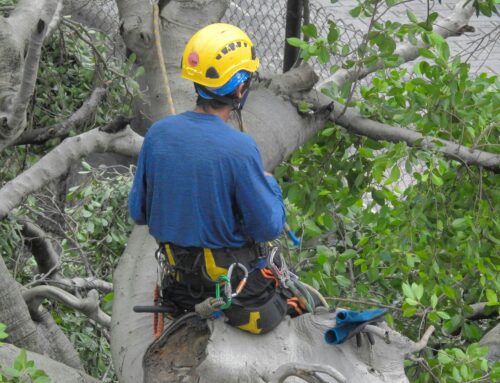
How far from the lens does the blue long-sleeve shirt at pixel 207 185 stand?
342 centimetres

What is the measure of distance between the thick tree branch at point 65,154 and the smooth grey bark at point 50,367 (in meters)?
0.57

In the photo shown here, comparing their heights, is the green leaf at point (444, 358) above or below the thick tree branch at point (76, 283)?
above

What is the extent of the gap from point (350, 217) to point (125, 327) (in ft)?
8.66

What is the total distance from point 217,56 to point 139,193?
23.6 inches

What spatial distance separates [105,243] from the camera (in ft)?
18.7

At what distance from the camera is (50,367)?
13.2 feet

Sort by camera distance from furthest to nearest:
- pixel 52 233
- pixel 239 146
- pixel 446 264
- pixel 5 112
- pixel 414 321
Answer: pixel 52 233, pixel 414 321, pixel 446 264, pixel 5 112, pixel 239 146

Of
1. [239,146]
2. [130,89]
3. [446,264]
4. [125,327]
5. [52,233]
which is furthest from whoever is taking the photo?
[52,233]

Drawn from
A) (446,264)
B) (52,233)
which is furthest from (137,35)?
(52,233)

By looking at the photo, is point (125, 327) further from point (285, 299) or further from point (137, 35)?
point (137, 35)

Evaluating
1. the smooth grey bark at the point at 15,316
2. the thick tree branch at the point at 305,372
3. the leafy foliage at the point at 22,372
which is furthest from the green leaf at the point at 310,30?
the leafy foliage at the point at 22,372

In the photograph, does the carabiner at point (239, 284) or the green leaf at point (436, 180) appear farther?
the green leaf at point (436, 180)

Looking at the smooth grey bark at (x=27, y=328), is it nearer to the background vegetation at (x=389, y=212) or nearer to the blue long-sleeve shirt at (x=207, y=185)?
the background vegetation at (x=389, y=212)

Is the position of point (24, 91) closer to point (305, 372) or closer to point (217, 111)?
point (217, 111)
